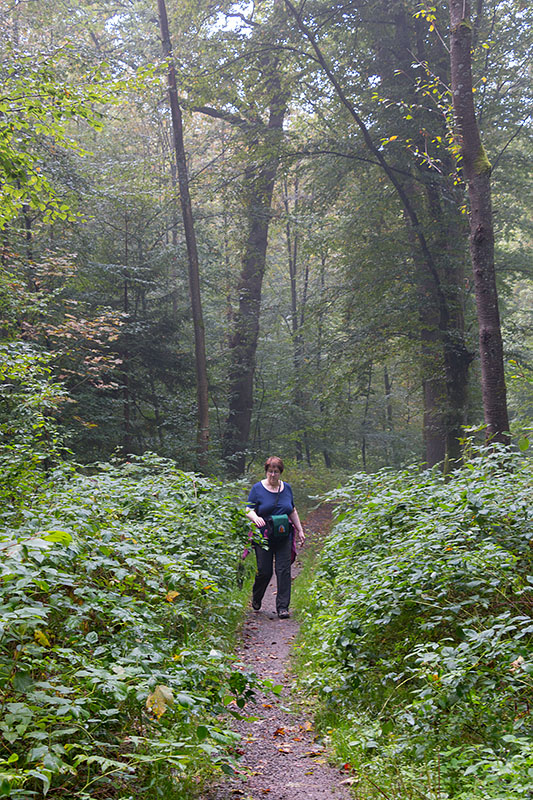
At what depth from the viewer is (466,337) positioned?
11.3 m

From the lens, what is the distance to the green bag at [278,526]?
7395 millimetres

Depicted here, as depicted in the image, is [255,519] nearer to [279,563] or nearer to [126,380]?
[279,563]

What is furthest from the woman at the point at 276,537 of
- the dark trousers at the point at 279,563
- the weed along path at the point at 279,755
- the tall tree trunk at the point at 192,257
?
the tall tree trunk at the point at 192,257

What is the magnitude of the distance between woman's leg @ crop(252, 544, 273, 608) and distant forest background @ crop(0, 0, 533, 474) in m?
3.50

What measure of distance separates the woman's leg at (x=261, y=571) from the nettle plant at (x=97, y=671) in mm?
2250

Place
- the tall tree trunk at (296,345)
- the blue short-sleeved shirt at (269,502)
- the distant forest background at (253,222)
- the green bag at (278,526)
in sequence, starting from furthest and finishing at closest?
the tall tree trunk at (296,345)
the distant forest background at (253,222)
the blue short-sleeved shirt at (269,502)
the green bag at (278,526)

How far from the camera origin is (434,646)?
3508 millimetres

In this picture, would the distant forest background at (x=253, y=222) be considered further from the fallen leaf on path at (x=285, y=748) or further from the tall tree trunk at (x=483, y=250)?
the fallen leaf on path at (x=285, y=748)

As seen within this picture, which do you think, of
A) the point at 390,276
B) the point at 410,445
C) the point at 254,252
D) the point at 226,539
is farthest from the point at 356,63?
the point at 410,445

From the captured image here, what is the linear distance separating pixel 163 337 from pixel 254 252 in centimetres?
366

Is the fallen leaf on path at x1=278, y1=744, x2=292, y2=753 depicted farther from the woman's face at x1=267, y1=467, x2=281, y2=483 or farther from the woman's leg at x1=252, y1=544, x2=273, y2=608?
the woman's face at x1=267, y1=467, x2=281, y2=483

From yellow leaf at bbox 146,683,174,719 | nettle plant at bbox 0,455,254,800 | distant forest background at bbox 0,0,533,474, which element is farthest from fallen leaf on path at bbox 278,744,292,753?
distant forest background at bbox 0,0,533,474

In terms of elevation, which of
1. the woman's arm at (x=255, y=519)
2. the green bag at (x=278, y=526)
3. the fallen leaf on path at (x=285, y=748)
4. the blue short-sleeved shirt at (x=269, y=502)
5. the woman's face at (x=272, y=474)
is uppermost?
the woman's face at (x=272, y=474)

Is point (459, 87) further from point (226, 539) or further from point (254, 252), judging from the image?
point (254, 252)
